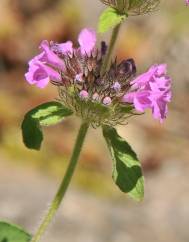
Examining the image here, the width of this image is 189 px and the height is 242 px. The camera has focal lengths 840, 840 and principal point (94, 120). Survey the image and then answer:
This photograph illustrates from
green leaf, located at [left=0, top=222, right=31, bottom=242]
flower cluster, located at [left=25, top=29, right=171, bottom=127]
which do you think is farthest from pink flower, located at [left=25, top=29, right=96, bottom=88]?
green leaf, located at [left=0, top=222, right=31, bottom=242]

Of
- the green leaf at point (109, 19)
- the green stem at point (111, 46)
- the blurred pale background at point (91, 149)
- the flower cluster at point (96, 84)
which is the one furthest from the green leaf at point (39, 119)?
the blurred pale background at point (91, 149)

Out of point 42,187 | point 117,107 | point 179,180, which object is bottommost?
point 179,180

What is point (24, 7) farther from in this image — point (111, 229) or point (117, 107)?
point (117, 107)

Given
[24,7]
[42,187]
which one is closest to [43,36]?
[24,7]

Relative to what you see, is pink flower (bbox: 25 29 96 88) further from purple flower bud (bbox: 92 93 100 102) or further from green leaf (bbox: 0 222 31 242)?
A: green leaf (bbox: 0 222 31 242)

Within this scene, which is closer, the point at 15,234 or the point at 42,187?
the point at 15,234

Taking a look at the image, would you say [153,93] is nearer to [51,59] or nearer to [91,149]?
[51,59]
